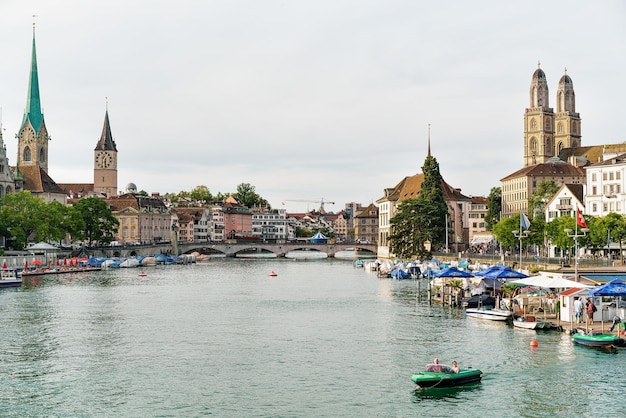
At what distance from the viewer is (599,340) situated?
132ft

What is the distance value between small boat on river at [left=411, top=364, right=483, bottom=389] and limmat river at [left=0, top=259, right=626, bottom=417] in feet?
1.27

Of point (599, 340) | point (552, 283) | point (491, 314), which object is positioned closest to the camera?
point (599, 340)

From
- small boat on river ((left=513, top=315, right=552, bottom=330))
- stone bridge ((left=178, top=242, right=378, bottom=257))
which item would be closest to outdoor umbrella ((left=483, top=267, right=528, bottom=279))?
small boat on river ((left=513, top=315, right=552, bottom=330))

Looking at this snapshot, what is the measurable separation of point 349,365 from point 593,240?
174 feet

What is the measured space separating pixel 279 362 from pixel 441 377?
30.3ft

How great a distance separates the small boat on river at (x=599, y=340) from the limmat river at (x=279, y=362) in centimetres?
49

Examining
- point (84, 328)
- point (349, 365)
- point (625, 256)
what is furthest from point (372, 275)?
point (349, 365)

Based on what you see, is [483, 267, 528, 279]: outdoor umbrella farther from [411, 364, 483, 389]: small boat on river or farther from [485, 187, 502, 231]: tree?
[485, 187, 502, 231]: tree

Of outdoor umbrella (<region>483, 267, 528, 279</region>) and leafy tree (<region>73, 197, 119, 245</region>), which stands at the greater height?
leafy tree (<region>73, 197, 119, 245</region>)

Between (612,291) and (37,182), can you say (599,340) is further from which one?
(37,182)

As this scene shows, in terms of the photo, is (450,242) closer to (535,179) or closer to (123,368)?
(535,179)

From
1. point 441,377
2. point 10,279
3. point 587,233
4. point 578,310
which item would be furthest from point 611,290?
point 10,279

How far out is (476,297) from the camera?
6022 cm

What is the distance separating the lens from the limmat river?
105 ft
